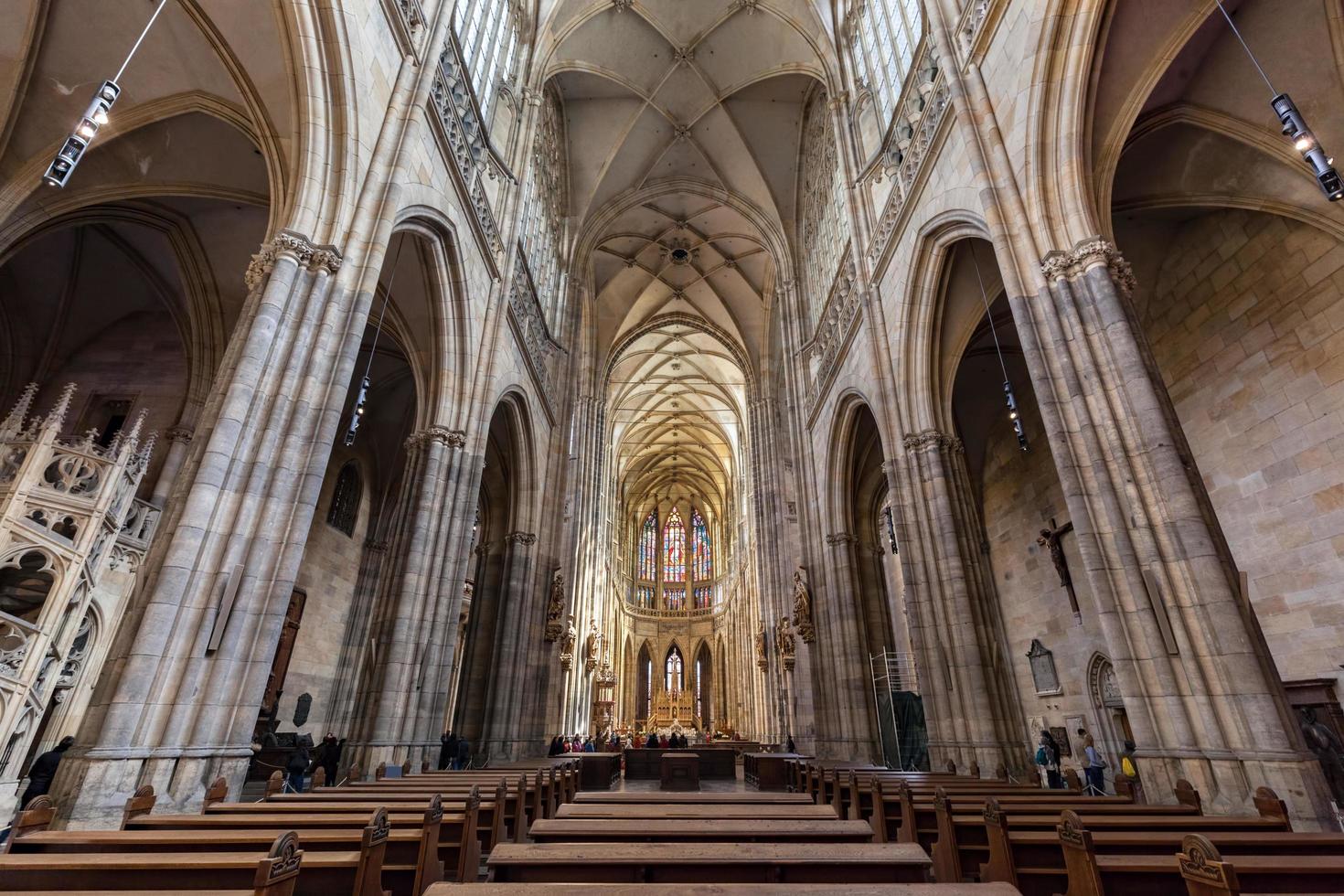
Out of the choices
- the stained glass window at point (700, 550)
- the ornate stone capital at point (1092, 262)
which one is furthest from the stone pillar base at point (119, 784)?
the stained glass window at point (700, 550)

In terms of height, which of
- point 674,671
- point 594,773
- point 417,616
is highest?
point 674,671

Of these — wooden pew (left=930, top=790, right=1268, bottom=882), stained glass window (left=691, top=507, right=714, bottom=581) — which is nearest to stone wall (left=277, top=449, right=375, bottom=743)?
wooden pew (left=930, top=790, right=1268, bottom=882)

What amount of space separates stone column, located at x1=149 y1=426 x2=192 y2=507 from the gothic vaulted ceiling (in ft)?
39.5

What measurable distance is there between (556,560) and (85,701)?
9.69 metres

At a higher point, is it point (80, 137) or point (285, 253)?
point (285, 253)

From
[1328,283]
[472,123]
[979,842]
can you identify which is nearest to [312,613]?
[472,123]

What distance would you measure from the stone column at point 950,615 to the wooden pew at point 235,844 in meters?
8.22

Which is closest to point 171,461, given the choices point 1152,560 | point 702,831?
point 702,831

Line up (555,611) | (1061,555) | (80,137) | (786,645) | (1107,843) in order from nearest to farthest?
(1107,843), (80,137), (1061,555), (555,611), (786,645)

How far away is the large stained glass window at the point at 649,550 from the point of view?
47406 mm

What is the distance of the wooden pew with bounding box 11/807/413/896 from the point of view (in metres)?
2.95

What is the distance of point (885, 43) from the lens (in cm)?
1270

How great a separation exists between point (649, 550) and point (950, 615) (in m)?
39.4

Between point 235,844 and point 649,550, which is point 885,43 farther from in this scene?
point 649,550
